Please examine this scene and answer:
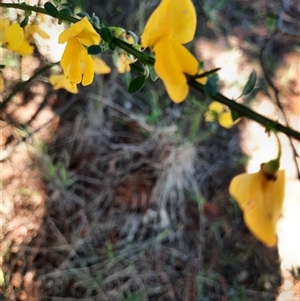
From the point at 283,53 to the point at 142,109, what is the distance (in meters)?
0.58

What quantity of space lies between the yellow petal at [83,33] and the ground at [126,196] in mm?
923

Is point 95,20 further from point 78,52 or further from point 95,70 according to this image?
point 95,70

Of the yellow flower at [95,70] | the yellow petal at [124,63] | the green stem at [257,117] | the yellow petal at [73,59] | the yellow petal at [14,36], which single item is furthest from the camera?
the yellow flower at [95,70]

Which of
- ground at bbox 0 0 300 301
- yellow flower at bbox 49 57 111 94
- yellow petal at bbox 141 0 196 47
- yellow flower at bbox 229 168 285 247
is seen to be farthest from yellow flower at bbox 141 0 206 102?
ground at bbox 0 0 300 301

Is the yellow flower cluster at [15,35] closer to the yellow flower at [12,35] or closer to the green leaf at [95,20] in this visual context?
the yellow flower at [12,35]

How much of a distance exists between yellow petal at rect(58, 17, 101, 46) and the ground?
92 centimetres

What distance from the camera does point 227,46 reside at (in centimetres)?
161

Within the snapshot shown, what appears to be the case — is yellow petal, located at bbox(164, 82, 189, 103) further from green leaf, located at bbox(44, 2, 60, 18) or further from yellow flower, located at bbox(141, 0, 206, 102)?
green leaf, located at bbox(44, 2, 60, 18)

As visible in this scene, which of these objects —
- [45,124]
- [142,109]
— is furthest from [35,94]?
[142,109]

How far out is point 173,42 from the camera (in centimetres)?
38

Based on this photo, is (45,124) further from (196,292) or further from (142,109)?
(196,292)

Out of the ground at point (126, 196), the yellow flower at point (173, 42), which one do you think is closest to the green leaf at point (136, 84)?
the yellow flower at point (173, 42)

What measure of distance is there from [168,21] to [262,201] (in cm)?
18

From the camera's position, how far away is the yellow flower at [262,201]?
14.8 inches
